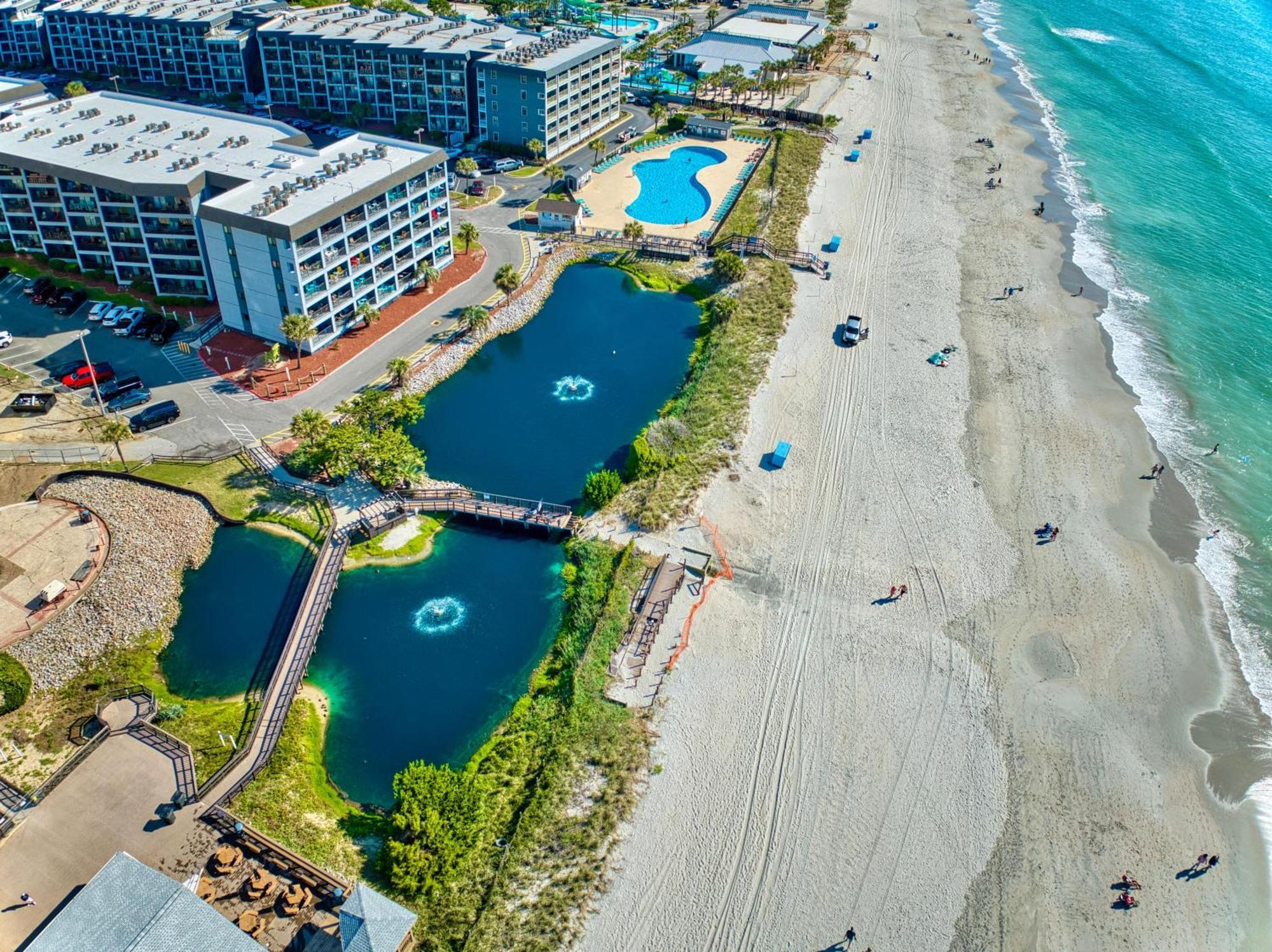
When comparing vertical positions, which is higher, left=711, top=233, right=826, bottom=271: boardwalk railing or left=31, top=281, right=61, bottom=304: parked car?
left=711, top=233, right=826, bottom=271: boardwalk railing

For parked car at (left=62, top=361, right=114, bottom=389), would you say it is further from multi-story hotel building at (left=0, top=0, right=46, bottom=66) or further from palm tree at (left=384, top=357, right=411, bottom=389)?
multi-story hotel building at (left=0, top=0, right=46, bottom=66)

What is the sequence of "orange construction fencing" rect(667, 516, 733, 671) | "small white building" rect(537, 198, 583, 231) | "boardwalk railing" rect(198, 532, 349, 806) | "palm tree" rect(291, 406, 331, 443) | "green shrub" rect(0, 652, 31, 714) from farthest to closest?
"small white building" rect(537, 198, 583, 231), "palm tree" rect(291, 406, 331, 443), "orange construction fencing" rect(667, 516, 733, 671), "green shrub" rect(0, 652, 31, 714), "boardwalk railing" rect(198, 532, 349, 806)

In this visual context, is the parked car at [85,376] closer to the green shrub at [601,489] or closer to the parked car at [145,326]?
the parked car at [145,326]

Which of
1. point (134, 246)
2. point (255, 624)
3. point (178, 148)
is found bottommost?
point (255, 624)

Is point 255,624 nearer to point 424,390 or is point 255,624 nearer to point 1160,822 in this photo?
point 424,390

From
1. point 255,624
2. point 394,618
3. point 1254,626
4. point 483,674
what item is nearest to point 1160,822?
point 1254,626

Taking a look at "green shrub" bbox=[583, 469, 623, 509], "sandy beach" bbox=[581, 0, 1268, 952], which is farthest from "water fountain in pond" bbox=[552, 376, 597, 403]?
"sandy beach" bbox=[581, 0, 1268, 952]

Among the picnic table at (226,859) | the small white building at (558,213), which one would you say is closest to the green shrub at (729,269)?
Result: the small white building at (558,213)
